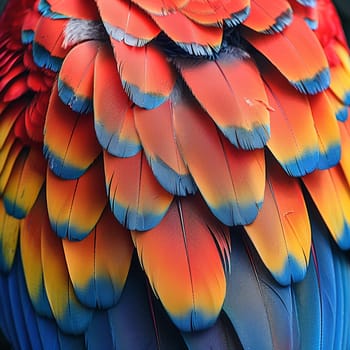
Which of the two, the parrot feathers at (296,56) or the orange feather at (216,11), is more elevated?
the orange feather at (216,11)

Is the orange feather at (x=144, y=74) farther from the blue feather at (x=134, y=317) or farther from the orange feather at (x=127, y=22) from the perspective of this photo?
the blue feather at (x=134, y=317)

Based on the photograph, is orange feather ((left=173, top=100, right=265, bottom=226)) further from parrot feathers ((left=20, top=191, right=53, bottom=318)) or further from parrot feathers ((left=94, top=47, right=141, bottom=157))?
parrot feathers ((left=20, top=191, right=53, bottom=318))

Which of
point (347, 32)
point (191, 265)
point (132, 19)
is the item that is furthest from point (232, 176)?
point (347, 32)

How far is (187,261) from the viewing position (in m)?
0.72

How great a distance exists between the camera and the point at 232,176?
0.74 meters

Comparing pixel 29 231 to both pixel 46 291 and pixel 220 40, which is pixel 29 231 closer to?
pixel 46 291

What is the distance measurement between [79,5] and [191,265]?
1.10 ft

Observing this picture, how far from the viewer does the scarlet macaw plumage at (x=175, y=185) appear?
73cm

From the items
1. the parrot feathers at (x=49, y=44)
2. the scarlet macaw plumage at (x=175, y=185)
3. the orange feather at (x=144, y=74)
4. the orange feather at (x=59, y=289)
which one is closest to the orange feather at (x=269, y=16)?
the scarlet macaw plumage at (x=175, y=185)

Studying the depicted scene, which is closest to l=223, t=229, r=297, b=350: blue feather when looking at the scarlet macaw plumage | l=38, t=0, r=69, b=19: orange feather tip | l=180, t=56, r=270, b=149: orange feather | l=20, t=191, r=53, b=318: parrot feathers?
the scarlet macaw plumage

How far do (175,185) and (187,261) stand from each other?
3.2 inches

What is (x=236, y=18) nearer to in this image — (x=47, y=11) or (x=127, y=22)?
(x=127, y=22)

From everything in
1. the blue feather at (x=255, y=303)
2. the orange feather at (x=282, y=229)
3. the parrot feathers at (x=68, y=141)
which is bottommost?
the blue feather at (x=255, y=303)

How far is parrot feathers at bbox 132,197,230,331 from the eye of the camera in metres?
0.71
